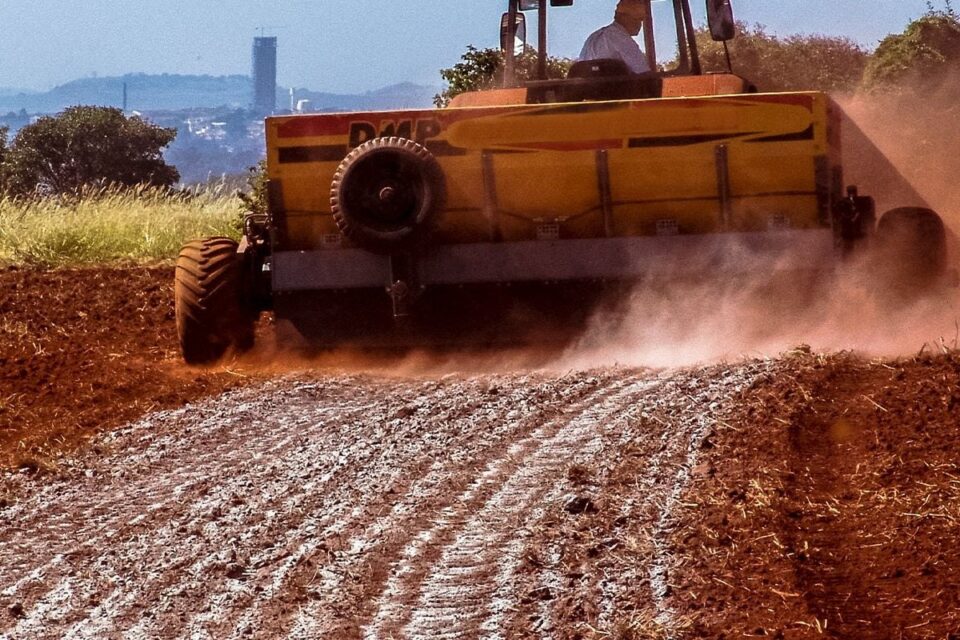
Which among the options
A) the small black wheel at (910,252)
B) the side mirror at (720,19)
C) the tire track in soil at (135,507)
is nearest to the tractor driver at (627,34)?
the side mirror at (720,19)

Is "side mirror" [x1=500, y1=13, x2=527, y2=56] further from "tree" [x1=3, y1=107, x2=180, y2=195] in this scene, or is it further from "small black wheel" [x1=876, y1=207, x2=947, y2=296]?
"tree" [x1=3, y1=107, x2=180, y2=195]

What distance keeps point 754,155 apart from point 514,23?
2235 mm

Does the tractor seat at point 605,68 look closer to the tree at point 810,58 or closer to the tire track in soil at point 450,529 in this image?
the tire track in soil at point 450,529

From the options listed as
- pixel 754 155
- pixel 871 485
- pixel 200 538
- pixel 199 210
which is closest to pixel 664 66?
pixel 754 155

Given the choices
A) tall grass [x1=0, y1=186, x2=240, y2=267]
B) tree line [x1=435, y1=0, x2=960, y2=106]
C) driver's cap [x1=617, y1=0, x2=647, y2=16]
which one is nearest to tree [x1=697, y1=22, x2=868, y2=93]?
tree line [x1=435, y1=0, x2=960, y2=106]

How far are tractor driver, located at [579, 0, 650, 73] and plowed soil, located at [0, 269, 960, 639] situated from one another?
244 centimetres

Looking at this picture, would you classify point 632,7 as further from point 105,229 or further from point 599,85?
point 105,229

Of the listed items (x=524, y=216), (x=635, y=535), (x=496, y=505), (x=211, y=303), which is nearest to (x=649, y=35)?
(x=524, y=216)

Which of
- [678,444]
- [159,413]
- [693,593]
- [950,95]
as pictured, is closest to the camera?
[693,593]

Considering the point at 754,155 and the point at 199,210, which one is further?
the point at 199,210

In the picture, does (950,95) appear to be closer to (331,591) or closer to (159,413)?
(159,413)

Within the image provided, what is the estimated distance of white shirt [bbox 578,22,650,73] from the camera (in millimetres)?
10336

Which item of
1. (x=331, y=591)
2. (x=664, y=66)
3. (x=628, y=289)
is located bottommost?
(x=331, y=591)

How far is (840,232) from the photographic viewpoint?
9422 mm
